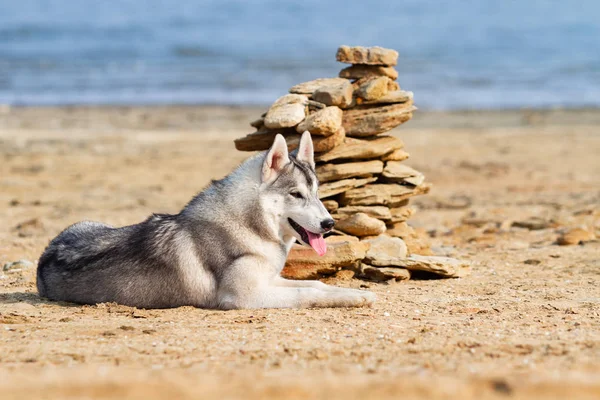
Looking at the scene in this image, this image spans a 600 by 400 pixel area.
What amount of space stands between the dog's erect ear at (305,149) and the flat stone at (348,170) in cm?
132

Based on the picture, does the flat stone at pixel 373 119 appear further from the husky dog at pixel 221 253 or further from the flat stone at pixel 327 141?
the husky dog at pixel 221 253

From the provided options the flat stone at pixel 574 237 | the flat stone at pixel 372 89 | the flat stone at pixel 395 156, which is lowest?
the flat stone at pixel 574 237

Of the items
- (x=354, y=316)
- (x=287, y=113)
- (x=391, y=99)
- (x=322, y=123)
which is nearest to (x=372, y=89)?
(x=391, y=99)

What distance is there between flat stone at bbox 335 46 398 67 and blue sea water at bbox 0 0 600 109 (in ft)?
61.8

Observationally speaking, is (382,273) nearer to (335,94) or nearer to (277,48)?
(335,94)

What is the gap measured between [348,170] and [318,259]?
126cm

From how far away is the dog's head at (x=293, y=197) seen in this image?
7.61 metres

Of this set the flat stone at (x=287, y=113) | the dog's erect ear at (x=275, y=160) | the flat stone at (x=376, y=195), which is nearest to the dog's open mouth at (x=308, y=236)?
the dog's erect ear at (x=275, y=160)

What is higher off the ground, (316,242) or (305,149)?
(305,149)

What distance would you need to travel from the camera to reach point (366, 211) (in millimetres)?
9773

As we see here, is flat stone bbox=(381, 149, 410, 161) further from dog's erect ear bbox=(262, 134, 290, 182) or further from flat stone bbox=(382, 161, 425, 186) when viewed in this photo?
dog's erect ear bbox=(262, 134, 290, 182)

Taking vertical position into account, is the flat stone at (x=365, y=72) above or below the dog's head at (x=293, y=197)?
above

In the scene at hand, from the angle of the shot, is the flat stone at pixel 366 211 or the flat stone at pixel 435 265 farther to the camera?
the flat stone at pixel 366 211

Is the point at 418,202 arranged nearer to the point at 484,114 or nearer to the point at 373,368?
the point at 373,368
